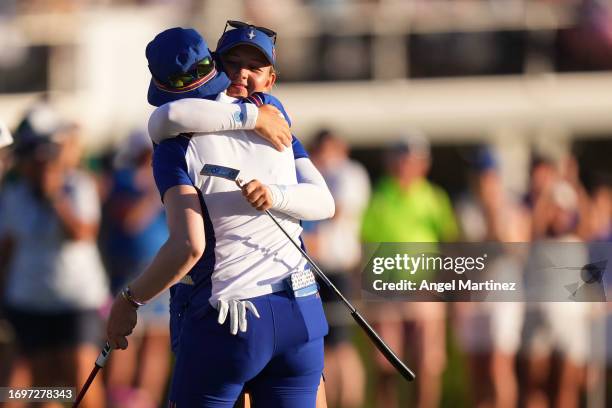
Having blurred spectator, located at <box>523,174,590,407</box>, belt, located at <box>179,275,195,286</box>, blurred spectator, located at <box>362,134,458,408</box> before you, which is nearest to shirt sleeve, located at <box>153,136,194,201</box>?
belt, located at <box>179,275,195,286</box>

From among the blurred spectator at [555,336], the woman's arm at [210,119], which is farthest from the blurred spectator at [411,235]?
the woman's arm at [210,119]

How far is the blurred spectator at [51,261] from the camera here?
5.93 m

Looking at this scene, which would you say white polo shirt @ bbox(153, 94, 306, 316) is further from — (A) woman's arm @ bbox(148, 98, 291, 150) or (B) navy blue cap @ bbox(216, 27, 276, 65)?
(B) navy blue cap @ bbox(216, 27, 276, 65)

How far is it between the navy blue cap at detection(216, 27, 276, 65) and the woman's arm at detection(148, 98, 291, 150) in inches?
6.8

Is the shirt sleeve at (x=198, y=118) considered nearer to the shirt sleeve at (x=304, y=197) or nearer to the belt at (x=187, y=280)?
the shirt sleeve at (x=304, y=197)

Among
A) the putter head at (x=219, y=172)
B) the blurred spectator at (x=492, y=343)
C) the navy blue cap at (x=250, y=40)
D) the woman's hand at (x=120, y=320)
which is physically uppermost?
the navy blue cap at (x=250, y=40)

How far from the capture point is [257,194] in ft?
9.98

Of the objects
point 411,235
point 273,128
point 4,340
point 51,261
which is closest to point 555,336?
point 411,235

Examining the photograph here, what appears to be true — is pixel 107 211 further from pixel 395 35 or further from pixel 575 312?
pixel 395 35

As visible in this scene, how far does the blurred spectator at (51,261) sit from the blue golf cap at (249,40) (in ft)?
9.12

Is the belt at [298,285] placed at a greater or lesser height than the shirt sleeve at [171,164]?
lesser

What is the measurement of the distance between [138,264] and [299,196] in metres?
3.31

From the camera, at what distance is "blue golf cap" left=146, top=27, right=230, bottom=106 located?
3.12 m

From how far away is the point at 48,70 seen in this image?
10.5 metres
